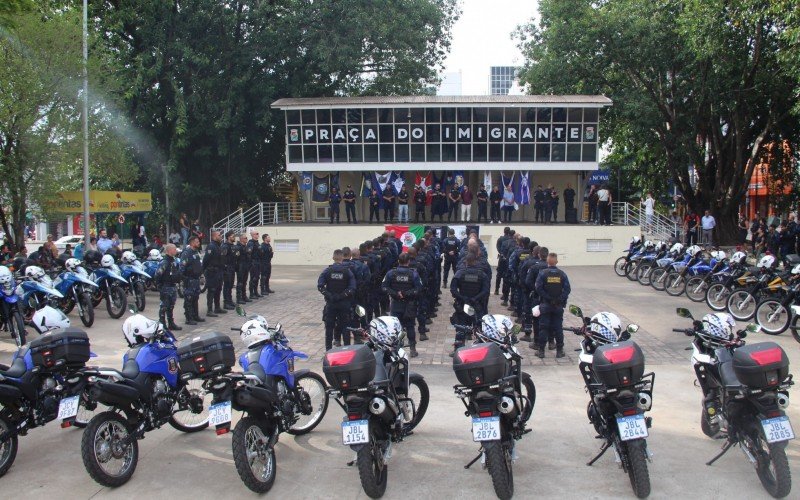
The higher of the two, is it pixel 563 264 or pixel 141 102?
pixel 141 102

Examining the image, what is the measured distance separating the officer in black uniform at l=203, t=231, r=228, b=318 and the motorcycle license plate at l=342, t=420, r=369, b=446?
8.59m

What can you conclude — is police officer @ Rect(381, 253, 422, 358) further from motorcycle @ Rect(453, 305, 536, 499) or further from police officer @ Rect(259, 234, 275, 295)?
police officer @ Rect(259, 234, 275, 295)

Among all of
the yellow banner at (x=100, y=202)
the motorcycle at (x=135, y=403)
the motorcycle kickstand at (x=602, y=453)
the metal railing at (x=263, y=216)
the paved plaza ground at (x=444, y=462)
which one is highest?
the yellow banner at (x=100, y=202)

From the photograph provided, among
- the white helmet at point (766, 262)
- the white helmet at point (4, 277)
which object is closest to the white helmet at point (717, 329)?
the white helmet at point (766, 262)

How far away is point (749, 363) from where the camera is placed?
478cm

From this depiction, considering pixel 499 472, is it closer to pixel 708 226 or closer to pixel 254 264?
pixel 254 264

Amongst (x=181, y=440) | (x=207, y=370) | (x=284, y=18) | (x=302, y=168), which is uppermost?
(x=284, y=18)

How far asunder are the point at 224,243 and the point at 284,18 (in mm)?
17632

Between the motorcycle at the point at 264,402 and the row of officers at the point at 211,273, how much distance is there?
5662 mm

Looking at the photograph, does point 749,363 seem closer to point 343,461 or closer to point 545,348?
point 343,461

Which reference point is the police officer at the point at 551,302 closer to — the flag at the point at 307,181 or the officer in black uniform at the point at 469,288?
the officer in black uniform at the point at 469,288

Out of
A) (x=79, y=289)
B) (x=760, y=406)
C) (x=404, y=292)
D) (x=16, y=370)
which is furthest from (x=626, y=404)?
(x=79, y=289)

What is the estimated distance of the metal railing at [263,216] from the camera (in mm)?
28609

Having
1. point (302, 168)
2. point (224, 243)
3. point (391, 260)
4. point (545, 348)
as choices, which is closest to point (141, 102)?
point (302, 168)
